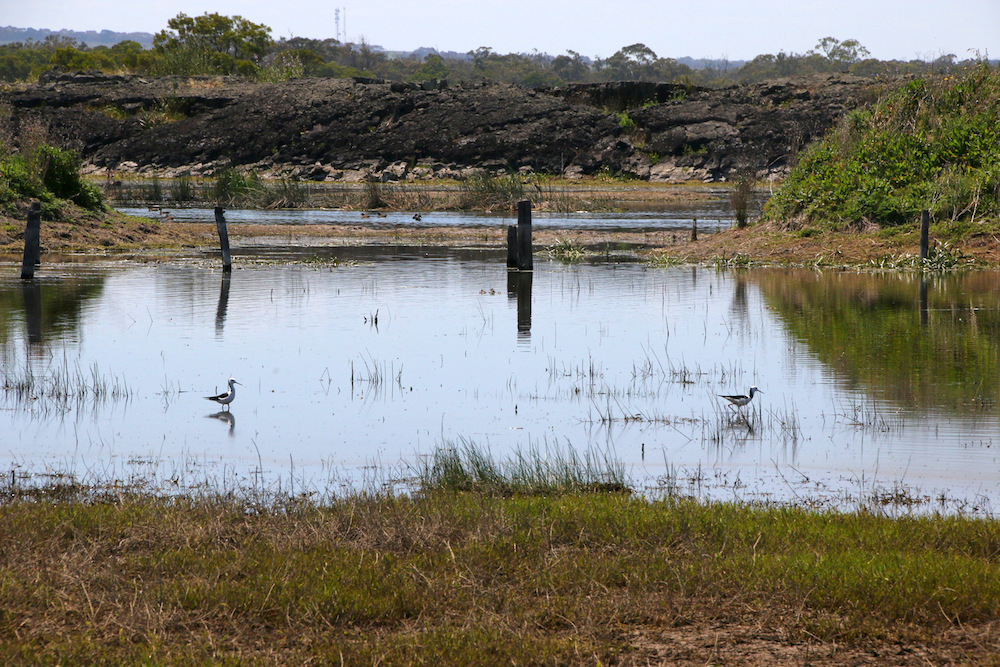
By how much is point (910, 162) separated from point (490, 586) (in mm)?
27178

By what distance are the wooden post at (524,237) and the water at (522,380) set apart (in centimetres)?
273

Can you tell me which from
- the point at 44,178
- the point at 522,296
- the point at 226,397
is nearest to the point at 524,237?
the point at 522,296

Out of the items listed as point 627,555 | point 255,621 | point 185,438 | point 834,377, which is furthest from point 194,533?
point 834,377

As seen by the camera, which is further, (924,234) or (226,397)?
(924,234)

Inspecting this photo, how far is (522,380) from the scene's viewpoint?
44.8ft

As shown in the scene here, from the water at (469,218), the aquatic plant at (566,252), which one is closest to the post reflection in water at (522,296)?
the aquatic plant at (566,252)

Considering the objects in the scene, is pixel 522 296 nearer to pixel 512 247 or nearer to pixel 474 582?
pixel 512 247

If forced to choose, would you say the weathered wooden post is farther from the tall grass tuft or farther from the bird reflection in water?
the bird reflection in water

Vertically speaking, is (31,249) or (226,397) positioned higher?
(31,249)

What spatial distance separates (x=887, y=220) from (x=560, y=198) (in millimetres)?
31943

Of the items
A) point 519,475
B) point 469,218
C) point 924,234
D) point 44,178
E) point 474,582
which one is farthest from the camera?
point 469,218

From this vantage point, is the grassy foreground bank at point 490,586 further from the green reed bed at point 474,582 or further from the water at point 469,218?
the water at point 469,218

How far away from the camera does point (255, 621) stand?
5.54 m

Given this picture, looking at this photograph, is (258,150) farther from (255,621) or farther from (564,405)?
(255,621)
